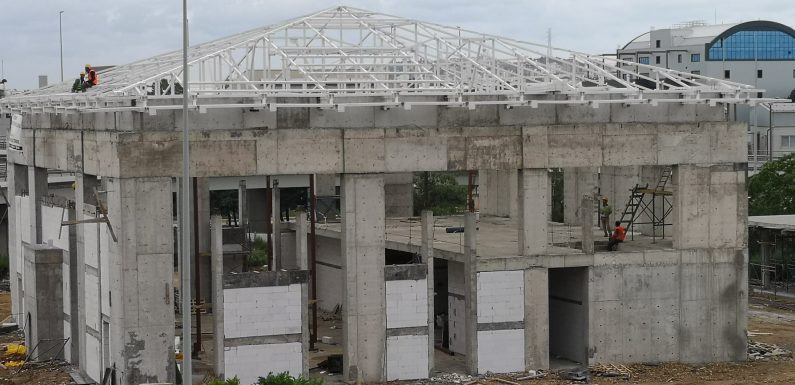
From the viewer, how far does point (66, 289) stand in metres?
39.2

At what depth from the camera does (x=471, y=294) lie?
35.1 meters

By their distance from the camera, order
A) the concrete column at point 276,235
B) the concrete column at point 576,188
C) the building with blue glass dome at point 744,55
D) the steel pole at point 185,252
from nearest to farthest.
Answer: the steel pole at point 185,252, the concrete column at point 276,235, the concrete column at point 576,188, the building with blue glass dome at point 744,55

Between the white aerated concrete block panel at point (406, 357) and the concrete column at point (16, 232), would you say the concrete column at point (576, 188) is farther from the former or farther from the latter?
the concrete column at point (16, 232)

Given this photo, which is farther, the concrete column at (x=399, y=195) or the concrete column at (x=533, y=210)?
the concrete column at (x=399, y=195)

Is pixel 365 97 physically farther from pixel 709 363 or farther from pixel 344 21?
pixel 709 363

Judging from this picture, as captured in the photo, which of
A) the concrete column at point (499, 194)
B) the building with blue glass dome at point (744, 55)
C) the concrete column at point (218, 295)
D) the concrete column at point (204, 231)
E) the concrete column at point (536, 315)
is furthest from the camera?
the building with blue glass dome at point (744, 55)

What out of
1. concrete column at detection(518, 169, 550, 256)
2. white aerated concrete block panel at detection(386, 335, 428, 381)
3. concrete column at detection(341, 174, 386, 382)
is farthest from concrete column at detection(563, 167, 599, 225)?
concrete column at detection(341, 174, 386, 382)

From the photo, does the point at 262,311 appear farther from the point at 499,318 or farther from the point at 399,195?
the point at 399,195

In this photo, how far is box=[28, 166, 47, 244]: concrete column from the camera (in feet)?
137

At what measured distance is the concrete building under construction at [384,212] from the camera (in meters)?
32.7

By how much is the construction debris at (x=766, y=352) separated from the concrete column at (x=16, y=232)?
79.1ft

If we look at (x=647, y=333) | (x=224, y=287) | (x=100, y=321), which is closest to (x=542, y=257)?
(x=647, y=333)

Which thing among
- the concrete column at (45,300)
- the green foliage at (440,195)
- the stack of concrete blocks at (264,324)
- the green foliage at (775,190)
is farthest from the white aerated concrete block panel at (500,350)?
the green foliage at (440,195)

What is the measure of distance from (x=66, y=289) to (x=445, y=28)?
13.8 m
